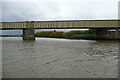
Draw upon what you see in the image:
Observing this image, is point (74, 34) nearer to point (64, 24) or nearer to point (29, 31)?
point (64, 24)

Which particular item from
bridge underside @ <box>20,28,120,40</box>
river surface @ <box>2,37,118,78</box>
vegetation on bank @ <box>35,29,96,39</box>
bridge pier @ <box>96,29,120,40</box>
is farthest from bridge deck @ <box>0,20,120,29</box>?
river surface @ <box>2,37,118,78</box>

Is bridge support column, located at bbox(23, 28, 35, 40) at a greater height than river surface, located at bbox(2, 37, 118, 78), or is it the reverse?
bridge support column, located at bbox(23, 28, 35, 40)

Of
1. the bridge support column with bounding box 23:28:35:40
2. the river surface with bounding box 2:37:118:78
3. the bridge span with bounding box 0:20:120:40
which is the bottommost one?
the river surface with bounding box 2:37:118:78

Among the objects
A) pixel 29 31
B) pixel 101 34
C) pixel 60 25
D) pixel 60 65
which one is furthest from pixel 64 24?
pixel 60 65

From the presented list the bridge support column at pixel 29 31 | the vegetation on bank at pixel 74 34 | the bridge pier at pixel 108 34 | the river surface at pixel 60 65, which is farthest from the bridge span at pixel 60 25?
the river surface at pixel 60 65

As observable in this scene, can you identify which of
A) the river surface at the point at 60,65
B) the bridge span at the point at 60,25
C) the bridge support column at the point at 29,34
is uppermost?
the bridge span at the point at 60,25

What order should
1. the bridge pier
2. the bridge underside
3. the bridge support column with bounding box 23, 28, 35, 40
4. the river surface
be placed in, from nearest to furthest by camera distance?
the river surface < the bridge support column with bounding box 23, 28, 35, 40 < the bridge underside < the bridge pier

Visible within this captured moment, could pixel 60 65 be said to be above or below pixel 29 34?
below

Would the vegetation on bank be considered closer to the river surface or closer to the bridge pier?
the bridge pier

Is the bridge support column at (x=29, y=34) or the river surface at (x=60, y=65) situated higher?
the bridge support column at (x=29, y=34)

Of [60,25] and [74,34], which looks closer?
[60,25]

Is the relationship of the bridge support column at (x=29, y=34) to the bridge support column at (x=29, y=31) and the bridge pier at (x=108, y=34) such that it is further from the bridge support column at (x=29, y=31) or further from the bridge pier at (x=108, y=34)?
the bridge pier at (x=108, y=34)

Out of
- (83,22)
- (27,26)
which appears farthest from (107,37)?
(27,26)

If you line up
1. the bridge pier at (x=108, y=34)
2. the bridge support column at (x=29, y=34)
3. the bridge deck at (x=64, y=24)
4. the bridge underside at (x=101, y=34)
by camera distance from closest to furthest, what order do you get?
the bridge deck at (x=64, y=24) < the bridge support column at (x=29, y=34) < the bridge underside at (x=101, y=34) < the bridge pier at (x=108, y=34)
